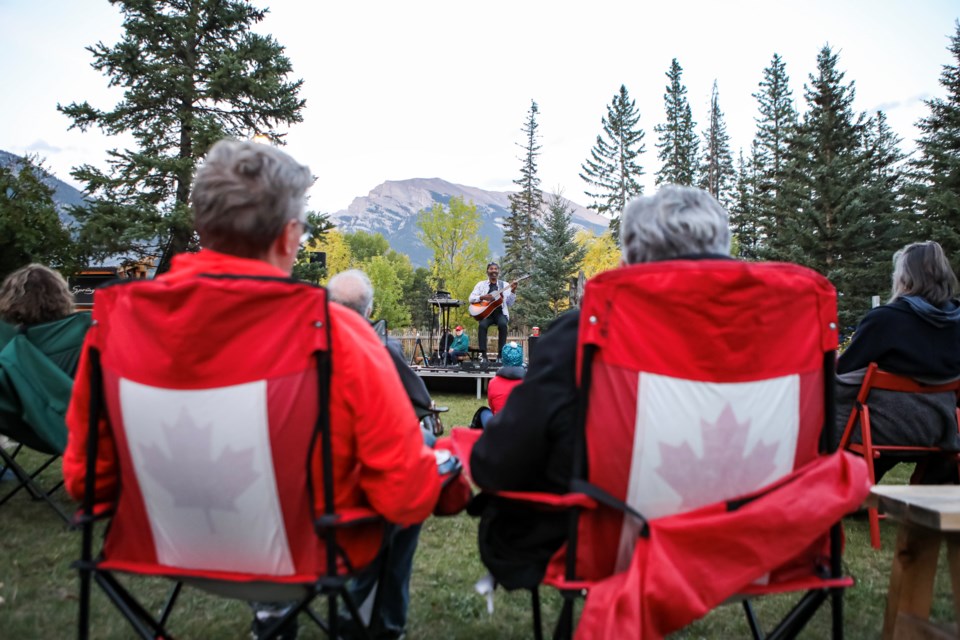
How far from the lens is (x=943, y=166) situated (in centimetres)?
2184

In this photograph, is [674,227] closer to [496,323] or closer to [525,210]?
[496,323]

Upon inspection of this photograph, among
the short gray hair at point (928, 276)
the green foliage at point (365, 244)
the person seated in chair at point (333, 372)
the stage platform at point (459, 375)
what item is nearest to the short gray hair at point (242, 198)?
the person seated in chair at point (333, 372)

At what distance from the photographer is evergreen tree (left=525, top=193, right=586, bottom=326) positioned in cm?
2877

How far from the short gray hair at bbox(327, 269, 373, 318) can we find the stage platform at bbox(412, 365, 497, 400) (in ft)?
24.8

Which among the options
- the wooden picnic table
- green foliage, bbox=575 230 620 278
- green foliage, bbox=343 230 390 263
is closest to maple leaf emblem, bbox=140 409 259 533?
the wooden picnic table

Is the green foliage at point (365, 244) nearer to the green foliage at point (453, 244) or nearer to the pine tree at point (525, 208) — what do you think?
the pine tree at point (525, 208)

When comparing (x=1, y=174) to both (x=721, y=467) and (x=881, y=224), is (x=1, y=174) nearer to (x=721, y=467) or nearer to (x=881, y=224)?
(x=721, y=467)

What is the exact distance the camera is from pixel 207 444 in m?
Answer: 1.40

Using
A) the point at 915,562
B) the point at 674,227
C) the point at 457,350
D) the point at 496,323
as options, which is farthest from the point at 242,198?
the point at 457,350

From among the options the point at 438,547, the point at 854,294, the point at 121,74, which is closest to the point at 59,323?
the point at 438,547

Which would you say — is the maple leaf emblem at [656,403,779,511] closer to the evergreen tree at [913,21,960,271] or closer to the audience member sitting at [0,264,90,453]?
the audience member sitting at [0,264,90,453]

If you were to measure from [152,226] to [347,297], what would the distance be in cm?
1624

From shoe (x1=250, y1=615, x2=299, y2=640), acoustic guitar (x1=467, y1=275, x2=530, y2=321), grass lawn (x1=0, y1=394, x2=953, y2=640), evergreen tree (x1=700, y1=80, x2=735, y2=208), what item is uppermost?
evergreen tree (x1=700, y1=80, x2=735, y2=208)

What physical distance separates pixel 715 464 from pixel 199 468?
43.3 inches
